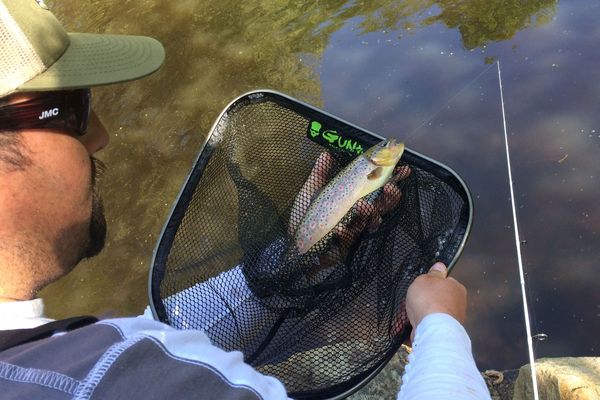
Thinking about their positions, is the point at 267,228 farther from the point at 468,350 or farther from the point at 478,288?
the point at 478,288

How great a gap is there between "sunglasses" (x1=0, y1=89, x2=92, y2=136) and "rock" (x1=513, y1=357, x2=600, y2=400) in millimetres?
2641

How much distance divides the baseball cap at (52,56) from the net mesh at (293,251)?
66 centimetres

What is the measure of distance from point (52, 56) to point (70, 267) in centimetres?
70

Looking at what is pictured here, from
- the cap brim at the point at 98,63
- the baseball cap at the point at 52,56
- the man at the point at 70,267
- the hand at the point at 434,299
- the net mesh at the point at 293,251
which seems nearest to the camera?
the man at the point at 70,267

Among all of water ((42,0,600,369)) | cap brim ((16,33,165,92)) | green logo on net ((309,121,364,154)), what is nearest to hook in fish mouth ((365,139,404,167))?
green logo on net ((309,121,364,154))

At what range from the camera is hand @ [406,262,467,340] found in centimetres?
184

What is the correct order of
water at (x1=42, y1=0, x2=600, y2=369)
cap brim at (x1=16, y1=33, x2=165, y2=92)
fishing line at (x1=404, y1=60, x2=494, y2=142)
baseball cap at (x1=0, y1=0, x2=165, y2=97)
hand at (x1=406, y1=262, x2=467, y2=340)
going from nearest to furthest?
baseball cap at (x1=0, y1=0, x2=165, y2=97), cap brim at (x1=16, y1=33, x2=165, y2=92), hand at (x1=406, y1=262, x2=467, y2=340), water at (x1=42, y1=0, x2=600, y2=369), fishing line at (x1=404, y1=60, x2=494, y2=142)

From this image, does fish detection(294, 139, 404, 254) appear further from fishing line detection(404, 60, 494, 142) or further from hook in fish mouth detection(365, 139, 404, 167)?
fishing line detection(404, 60, 494, 142)

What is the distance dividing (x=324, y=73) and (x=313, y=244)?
334cm

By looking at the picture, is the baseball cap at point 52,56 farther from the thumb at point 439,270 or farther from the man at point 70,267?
the thumb at point 439,270

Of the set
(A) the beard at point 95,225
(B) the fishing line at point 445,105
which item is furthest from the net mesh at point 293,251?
(B) the fishing line at point 445,105

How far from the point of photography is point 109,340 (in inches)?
44.5

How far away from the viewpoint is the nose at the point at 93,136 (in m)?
1.89

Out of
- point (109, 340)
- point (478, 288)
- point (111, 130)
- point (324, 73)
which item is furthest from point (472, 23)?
point (109, 340)
